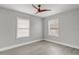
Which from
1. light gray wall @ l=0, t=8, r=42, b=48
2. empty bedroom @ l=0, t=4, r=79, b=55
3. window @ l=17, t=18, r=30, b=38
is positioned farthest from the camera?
window @ l=17, t=18, r=30, b=38

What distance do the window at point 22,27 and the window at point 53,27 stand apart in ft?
6.09

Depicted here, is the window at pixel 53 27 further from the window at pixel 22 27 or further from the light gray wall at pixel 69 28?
the window at pixel 22 27

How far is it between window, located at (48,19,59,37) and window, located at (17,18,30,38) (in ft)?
6.09

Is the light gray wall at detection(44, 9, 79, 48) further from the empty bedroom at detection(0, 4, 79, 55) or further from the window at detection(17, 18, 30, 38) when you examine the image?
the window at detection(17, 18, 30, 38)

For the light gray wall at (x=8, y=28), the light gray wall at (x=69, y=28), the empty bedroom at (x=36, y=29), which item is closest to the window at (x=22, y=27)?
the empty bedroom at (x=36, y=29)

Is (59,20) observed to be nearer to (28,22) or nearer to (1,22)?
(28,22)

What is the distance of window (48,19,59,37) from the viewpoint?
5.49 meters

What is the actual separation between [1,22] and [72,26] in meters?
3.69

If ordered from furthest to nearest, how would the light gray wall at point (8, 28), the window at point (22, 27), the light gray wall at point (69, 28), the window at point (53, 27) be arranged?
the window at point (53, 27)
the window at point (22, 27)
the light gray wall at point (69, 28)
the light gray wall at point (8, 28)

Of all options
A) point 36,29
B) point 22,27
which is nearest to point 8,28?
point 22,27

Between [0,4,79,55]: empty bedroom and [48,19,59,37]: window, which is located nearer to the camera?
[0,4,79,55]: empty bedroom

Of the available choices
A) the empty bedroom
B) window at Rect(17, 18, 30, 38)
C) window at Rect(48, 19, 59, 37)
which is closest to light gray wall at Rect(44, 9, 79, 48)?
the empty bedroom

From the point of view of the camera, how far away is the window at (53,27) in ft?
18.0

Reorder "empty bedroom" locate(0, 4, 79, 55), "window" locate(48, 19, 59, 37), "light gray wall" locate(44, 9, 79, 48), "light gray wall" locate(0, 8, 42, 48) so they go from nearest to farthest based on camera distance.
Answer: "empty bedroom" locate(0, 4, 79, 55)
"light gray wall" locate(0, 8, 42, 48)
"light gray wall" locate(44, 9, 79, 48)
"window" locate(48, 19, 59, 37)
